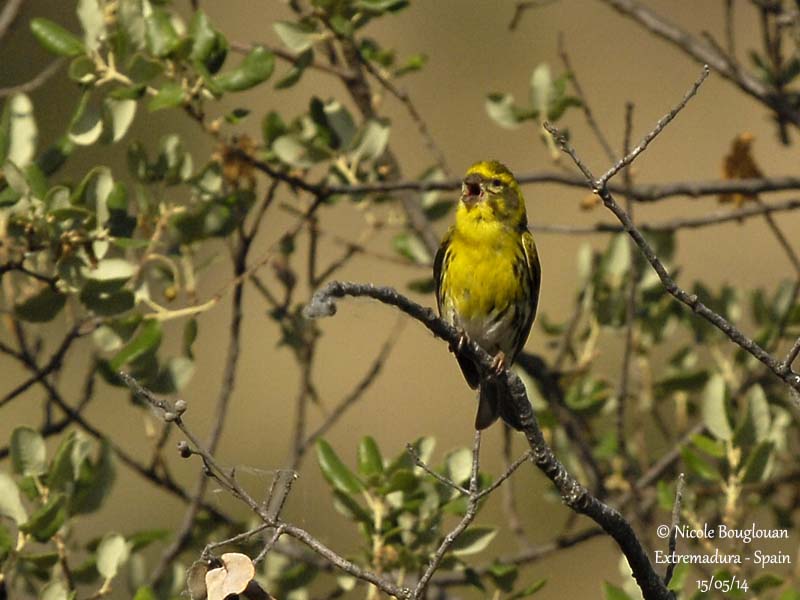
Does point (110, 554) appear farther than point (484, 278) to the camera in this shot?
No

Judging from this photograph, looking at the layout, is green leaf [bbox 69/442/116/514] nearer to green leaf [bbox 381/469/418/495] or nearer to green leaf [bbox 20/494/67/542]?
green leaf [bbox 20/494/67/542]

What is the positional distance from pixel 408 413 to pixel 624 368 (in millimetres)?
5206

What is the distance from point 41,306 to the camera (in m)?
3.14

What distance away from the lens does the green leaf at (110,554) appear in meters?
2.90

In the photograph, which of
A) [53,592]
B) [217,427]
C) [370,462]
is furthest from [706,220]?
[53,592]

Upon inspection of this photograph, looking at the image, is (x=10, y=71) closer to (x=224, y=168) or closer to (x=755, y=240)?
(x=755, y=240)

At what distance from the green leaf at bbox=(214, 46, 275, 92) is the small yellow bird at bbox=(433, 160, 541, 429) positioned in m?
0.72

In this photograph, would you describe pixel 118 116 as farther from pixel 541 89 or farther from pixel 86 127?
pixel 541 89

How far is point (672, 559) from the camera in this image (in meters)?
2.40

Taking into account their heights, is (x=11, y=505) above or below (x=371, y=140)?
below

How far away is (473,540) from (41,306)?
42.6 inches

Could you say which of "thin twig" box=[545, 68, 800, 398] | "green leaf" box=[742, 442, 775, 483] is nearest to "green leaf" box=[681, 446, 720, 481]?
"green leaf" box=[742, 442, 775, 483]

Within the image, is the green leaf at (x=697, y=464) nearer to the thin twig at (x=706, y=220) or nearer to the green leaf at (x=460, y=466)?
the green leaf at (x=460, y=466)

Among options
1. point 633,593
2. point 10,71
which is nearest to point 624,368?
point 633,593
